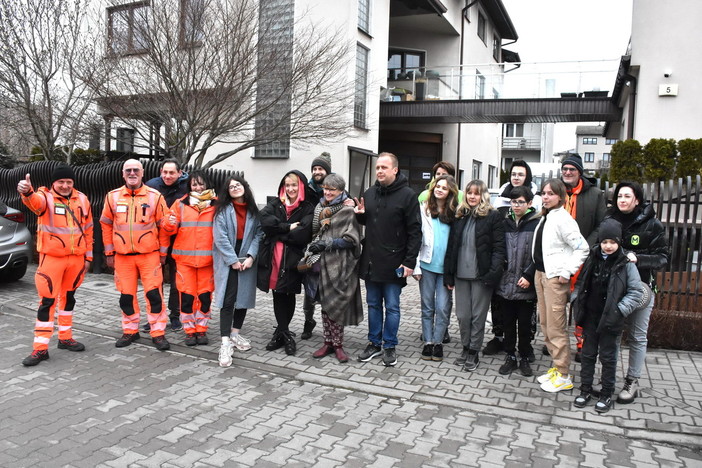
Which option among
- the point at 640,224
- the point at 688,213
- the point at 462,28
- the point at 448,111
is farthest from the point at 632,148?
the point at 462,28

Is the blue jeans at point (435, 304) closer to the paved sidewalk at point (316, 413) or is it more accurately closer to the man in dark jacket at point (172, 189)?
the paved sidewalk at point (316, 413)

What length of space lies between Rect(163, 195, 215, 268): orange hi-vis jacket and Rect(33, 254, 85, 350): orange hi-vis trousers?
998 mm

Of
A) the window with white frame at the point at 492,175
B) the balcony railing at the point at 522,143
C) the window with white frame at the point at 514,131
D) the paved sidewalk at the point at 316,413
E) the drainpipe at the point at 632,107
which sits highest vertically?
the window with white frame at the point at 514,131

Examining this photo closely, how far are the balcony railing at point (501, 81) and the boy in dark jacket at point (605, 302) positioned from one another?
44.3ft

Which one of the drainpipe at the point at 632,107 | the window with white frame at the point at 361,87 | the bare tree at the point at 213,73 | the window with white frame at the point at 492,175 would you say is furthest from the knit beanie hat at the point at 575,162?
the window with white frame at the point at 492,175

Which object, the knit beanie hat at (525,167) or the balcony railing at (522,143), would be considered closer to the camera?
the knit beanie hat at (525,167)

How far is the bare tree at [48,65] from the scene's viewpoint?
11406 mm

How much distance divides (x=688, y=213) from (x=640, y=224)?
6.70 ft

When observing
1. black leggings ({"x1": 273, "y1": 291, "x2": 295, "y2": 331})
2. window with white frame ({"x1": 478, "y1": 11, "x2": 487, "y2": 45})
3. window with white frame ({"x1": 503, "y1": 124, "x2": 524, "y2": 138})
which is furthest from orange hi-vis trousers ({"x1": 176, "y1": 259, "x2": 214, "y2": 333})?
window with white frame ({"x1": 503, "y1": 124, "x2": 524, "y2": 138})

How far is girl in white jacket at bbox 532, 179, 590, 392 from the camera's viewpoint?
15.8 ft

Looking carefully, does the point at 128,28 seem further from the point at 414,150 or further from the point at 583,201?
the point at 414,150

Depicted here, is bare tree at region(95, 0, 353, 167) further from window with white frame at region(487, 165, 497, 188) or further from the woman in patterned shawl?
window with white frame at region(487, 165, 497, 188)

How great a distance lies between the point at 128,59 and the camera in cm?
1112

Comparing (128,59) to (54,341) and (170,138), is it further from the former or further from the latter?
(54,341)
